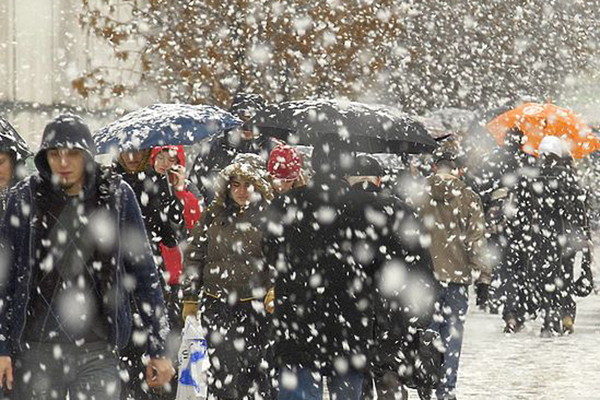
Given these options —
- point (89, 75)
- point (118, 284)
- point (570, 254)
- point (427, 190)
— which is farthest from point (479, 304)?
point (118, 284)

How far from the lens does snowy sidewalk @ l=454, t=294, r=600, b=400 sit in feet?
38.1

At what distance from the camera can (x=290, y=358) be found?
24.1 feet

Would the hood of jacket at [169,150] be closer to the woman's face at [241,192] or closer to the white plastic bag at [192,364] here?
the woman's face at [241,192]

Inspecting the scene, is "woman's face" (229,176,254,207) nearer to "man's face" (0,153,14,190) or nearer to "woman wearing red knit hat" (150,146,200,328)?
"woman wearing red knit hat" (150,146,200,328)

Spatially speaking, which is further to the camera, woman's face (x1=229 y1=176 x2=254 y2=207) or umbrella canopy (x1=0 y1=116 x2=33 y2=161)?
woman's face (x1=229 y1=176 x2=254 y2=207)

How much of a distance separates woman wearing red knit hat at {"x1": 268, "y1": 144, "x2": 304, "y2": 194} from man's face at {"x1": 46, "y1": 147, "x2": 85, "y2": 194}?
364cm

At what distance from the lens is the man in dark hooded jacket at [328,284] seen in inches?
288

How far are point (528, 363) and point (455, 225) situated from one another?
206 centimetres

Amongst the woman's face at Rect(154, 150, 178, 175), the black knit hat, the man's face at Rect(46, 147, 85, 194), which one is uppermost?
the man's face at Rect(46, 147, 85, 194)

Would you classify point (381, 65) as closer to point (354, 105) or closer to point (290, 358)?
point (354, 105)

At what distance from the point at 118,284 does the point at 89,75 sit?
13.8 m

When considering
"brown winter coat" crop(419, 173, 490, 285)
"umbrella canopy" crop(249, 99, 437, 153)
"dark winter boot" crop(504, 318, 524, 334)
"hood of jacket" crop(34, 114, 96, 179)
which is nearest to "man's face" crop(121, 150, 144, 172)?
"umbrella canopy" crop(249, 99, 437, 153)

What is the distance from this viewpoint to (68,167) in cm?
639

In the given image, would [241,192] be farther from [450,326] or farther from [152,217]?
[450,326]
